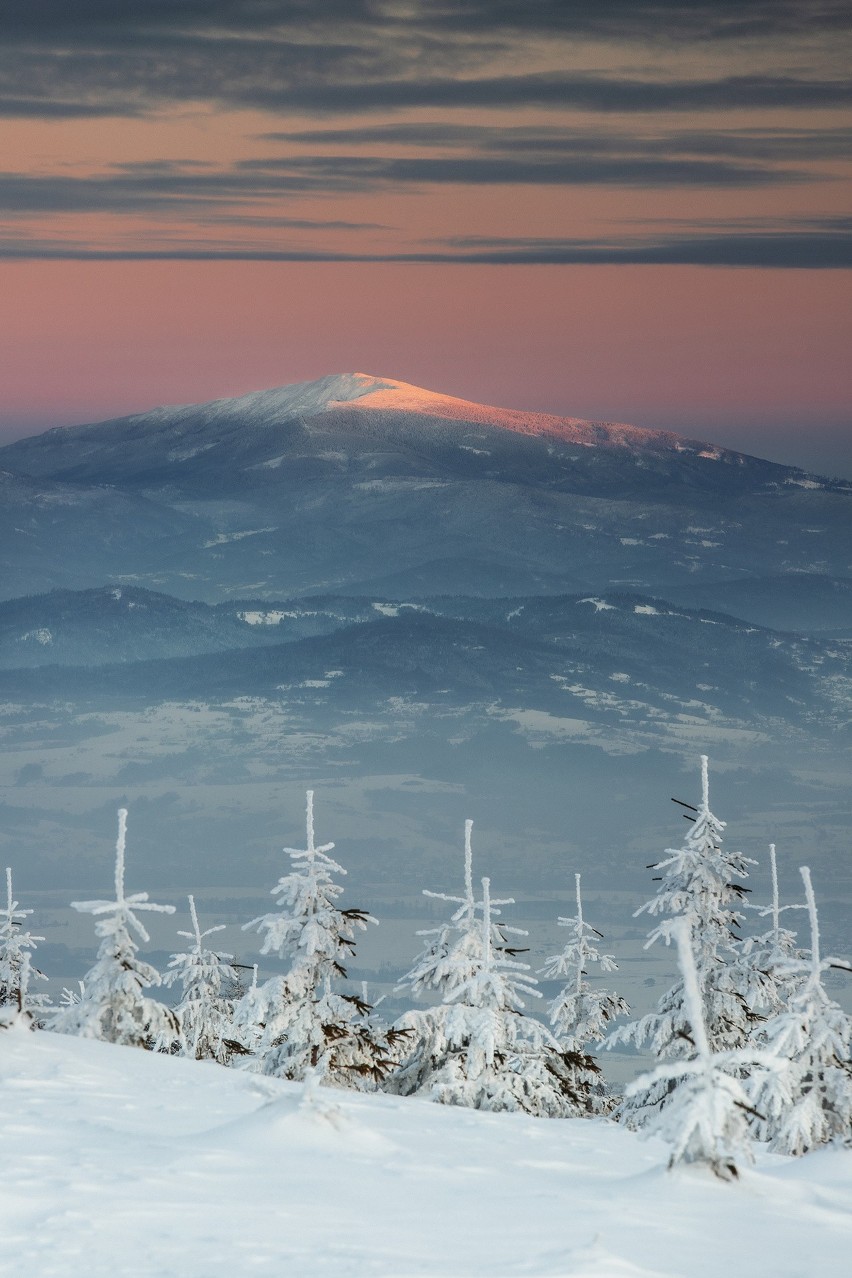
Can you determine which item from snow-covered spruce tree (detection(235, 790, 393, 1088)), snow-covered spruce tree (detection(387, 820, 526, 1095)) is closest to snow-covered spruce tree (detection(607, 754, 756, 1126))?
snow-covered spruce tree (detection(387, 820, 526, 1095))

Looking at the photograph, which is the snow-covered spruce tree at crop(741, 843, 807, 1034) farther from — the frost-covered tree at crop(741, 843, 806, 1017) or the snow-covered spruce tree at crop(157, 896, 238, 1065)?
the snow-covered spruce tree at crop(157, 896, 238, 1065)

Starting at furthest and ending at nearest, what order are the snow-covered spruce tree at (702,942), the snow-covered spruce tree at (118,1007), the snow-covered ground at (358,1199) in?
1. the snow-covered spruce tree at (702,942)
2. the snow-covered spruce tree at (118,1007)
3. the snow-covered ground at (358,1199)

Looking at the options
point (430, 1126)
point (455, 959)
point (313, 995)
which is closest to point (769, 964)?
point (455, 959)

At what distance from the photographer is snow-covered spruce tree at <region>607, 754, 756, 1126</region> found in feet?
85.8

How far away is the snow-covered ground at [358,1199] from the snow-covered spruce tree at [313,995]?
3.91 metres

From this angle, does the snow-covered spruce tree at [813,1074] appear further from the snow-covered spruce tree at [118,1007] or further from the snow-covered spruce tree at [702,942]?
the snow-covered spruce tree at [118,1007]

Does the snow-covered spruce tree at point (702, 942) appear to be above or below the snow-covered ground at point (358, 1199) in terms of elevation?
above

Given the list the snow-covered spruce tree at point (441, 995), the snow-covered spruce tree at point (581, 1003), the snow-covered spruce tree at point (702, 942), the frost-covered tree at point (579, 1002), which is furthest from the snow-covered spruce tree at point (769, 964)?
the snow-covered spruce tree at point (441, 995)

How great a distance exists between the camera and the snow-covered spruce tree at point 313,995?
22859mm

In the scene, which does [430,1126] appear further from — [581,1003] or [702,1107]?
[581,1003]

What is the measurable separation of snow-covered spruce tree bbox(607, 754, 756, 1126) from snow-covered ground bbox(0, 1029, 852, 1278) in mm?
7278

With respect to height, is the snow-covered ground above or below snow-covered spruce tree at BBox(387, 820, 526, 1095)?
below

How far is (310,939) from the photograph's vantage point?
74.7 ft

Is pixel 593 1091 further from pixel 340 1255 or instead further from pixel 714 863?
pixel 340 1255
